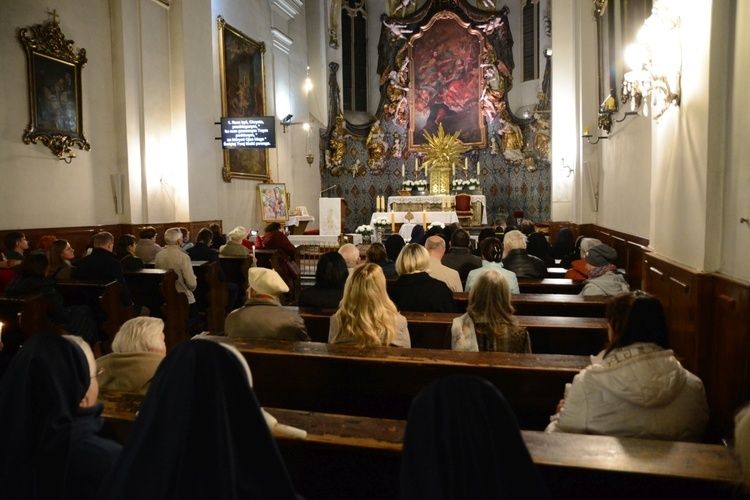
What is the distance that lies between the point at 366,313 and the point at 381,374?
49cm

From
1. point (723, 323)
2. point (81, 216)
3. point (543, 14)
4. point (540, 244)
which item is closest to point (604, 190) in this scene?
point (540, 244)

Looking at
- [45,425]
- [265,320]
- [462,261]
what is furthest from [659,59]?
[45,425]

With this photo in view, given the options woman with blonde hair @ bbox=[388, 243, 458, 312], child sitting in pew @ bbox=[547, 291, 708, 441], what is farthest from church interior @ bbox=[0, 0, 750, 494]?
woman with blonde hair @ bbox=[388, 243, 458, 312]

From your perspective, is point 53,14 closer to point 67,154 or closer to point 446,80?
point 67,154

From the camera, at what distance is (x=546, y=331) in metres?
3.90

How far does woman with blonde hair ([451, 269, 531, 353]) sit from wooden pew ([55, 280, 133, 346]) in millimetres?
3523

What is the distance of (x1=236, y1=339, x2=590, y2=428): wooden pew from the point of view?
2.79 m

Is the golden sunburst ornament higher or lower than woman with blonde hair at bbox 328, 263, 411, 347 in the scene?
higher

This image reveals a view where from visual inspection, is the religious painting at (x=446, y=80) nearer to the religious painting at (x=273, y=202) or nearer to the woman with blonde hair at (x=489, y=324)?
the religious painting at (x=273, y=202)

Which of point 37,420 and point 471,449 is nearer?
point 471,449

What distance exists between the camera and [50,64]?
870 cm

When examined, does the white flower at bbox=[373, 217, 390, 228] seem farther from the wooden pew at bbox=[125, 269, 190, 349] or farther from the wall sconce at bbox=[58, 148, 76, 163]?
the wooden pew at bbox=[125, 269, 190, 349]

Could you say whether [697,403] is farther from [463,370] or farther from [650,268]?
[650,268]

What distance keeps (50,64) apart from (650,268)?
359 inches
